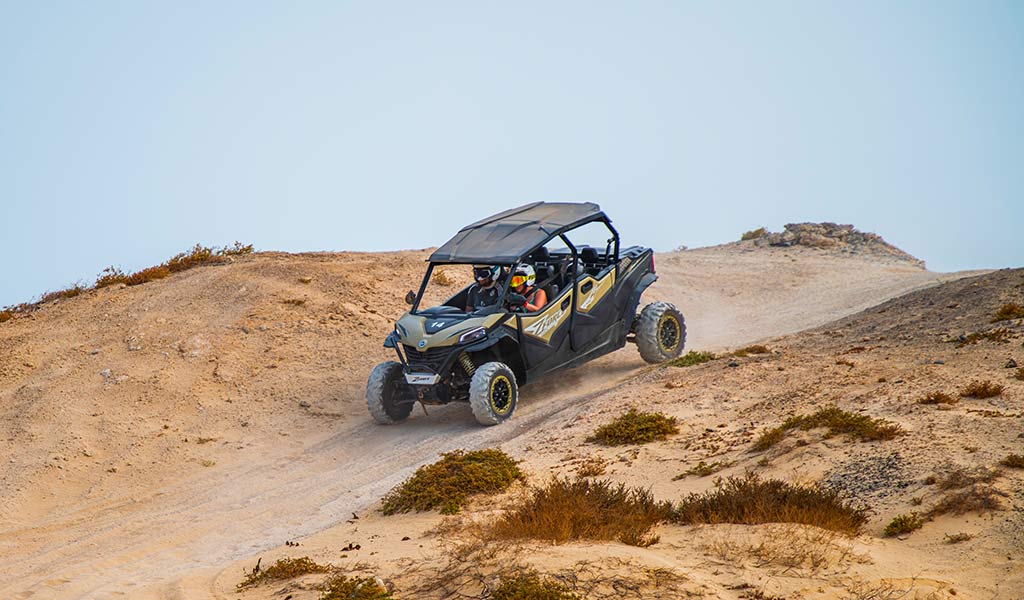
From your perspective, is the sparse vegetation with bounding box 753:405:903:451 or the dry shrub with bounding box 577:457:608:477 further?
the dry shrub with bounding box 577:457:608:477

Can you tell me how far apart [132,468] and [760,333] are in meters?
11.5

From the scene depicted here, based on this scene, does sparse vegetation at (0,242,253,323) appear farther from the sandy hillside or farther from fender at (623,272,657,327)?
fender at (623,272,657,327)

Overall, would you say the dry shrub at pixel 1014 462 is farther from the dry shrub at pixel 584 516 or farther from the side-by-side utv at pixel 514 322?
the side-by-side utv at pixel 514 322

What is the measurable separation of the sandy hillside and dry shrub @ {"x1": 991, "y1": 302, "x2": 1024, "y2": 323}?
619 mm

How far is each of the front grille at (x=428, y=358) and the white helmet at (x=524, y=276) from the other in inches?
59.4

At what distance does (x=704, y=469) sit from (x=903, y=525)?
219cm

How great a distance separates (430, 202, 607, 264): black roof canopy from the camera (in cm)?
1373

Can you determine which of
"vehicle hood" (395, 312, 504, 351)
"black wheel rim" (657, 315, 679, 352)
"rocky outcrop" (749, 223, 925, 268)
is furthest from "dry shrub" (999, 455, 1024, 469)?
"rocky outcrop" (749, 223, 925, 268)

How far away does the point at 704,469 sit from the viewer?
384 inches

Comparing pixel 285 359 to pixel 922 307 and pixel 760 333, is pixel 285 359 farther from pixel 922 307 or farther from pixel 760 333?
pixel 922 307

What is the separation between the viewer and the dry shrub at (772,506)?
796 cm

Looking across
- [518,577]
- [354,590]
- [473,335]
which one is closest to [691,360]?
[473,335]

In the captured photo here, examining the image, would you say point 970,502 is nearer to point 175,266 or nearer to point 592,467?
point 592,467

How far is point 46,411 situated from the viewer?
1497cm
